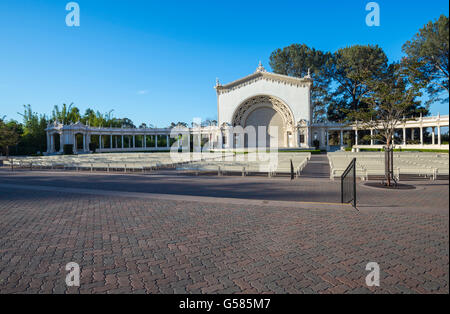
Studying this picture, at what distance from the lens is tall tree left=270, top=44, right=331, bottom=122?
62.6 metres

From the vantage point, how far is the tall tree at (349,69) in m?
54.9

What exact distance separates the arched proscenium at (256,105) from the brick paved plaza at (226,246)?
4670cm

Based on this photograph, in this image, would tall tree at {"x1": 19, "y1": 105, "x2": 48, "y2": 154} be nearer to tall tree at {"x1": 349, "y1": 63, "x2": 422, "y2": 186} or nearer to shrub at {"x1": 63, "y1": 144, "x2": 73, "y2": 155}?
shrub at {"x1": 63, "y1": 144, "x2": 73, "y2": 155}

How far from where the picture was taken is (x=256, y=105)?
188 ft

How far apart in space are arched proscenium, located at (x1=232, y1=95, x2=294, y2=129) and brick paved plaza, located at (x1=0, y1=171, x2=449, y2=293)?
1839 inches

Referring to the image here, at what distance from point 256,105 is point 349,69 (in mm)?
22175

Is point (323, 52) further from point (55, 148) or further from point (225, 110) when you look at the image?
point (55, 148)

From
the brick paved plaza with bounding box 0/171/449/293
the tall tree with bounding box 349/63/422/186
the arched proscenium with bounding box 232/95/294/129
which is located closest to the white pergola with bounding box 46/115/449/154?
the arched proscenium with bounding box 232/95/294/129

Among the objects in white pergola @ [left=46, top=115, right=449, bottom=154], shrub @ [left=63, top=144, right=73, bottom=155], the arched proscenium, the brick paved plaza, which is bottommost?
the brick paved plaza

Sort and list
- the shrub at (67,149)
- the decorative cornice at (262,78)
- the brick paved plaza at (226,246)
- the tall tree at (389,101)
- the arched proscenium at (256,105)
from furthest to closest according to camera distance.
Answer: the arched proscenium at (256,105)
the decorative cornice at (262,78)
the shrub at (67,149)
the tall tree at (389,101)
the brick paved plaza at (226,246)

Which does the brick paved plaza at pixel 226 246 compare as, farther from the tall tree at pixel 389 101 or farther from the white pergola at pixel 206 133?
the white pergola at pixel 206 133

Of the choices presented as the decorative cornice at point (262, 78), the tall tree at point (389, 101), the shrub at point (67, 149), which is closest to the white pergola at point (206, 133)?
the shrub at point (67, 149)
